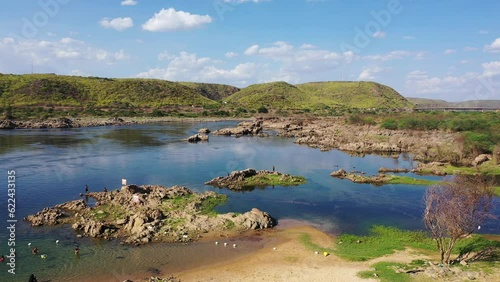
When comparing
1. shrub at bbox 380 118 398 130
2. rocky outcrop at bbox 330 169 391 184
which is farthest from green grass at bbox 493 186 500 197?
shrub at bbox 380 118 398 130

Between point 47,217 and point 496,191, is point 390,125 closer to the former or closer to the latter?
point 496,191

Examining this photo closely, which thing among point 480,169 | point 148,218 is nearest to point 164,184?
Answer: point 148,218

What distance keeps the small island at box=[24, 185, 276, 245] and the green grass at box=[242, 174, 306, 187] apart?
10.6 meters

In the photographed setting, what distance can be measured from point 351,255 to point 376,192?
77.5ft

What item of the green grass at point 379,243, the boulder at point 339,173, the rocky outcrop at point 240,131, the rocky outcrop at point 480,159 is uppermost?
the rocky outcrop at point 240,131

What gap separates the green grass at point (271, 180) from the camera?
53.5 metres

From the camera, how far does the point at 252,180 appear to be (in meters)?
54.2

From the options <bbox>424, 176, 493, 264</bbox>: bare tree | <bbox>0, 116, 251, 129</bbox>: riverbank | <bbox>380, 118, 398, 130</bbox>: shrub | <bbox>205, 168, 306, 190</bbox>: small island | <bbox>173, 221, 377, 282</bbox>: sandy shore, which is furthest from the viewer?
<bbox>0, 116, 251, 129</bbox>: riverbank

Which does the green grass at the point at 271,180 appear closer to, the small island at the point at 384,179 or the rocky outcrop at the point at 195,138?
the small island at the point at 384,179

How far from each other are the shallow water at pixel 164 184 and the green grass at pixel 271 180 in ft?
5.77

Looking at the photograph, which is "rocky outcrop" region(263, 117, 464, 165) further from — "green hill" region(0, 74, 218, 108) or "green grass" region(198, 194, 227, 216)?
"green hill" region(0, 74, 218, 108)

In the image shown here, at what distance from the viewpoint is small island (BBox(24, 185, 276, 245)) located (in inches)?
1336

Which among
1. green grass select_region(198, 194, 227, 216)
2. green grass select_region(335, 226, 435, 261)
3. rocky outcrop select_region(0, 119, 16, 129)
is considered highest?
rocky outcrop select_region(0, 119, 16, 129)

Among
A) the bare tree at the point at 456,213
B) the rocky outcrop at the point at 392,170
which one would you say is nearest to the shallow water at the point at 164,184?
the rocky outcrop at the point at 392,170
